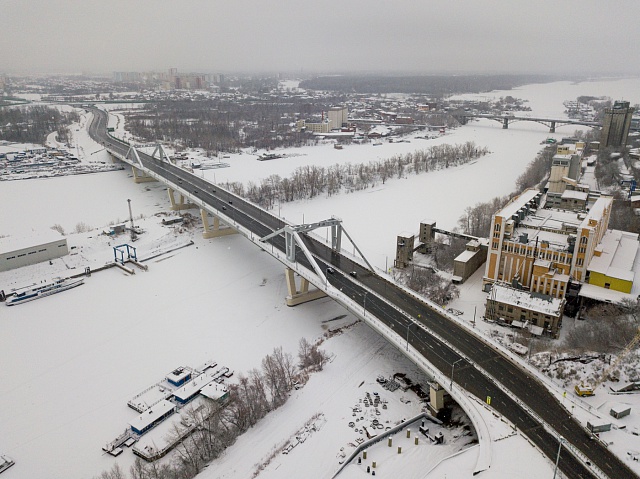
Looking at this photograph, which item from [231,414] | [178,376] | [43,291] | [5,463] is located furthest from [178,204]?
[5,463]

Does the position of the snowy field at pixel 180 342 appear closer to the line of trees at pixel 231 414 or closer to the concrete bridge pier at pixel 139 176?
the line of trees at pixel 231 414

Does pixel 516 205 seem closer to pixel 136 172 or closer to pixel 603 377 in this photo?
pixel 603 377

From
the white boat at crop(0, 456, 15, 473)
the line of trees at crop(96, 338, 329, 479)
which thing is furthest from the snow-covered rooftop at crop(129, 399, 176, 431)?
the white boat at crop(0, 456, 15, 473)

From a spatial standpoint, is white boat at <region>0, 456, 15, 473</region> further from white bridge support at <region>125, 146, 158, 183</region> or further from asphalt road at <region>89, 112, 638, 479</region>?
white bridge support at <region>125, 146, 158, 183</region>

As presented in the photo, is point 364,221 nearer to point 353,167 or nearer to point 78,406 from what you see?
point 353,167

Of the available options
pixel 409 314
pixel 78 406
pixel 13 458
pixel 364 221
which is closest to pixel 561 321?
pixel 409 314
